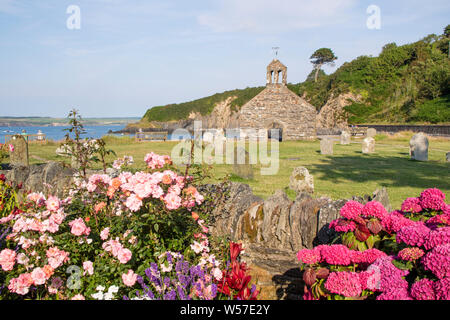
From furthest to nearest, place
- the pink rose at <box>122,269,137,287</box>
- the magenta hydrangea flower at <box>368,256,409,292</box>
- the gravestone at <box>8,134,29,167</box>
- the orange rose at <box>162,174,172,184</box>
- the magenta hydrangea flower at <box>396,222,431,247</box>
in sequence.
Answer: the gravestone at <box>8,134,29,167</box> → the orange rose at <box>162,174,172,184</box> → the pink rose at <box>122,269,137,287</box> → the magenta hydrangea flower at <box>396,222,431,247</box> → the magenta hydrangea flower at <box>368,256,409,292</box>

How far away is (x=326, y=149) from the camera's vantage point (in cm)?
1962

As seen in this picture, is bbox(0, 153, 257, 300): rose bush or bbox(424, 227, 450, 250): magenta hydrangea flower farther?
bbox(0, 153, 257, 300): rose bush

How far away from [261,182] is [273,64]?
23032mm

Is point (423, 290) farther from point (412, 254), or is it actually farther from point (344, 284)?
Answer: point (344, 284)

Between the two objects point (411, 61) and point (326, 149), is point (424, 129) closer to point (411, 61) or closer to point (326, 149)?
point (326, 149)

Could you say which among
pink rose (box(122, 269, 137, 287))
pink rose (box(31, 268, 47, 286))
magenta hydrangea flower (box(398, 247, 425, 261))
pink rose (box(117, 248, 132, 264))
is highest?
magenta hydrangea flower (box(398, 247, 425, 261))

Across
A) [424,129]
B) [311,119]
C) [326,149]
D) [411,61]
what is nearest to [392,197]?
[326,149]

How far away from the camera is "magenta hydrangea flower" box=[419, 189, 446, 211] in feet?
11.0

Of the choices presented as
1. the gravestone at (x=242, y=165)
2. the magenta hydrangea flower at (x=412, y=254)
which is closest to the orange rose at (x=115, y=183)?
the magenta hydrangea flower at (x=412, y=254)

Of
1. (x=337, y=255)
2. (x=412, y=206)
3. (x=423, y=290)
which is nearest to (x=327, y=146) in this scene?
(x=412, y=206)

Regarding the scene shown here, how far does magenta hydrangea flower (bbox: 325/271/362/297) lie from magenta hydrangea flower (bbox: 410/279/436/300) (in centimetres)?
36

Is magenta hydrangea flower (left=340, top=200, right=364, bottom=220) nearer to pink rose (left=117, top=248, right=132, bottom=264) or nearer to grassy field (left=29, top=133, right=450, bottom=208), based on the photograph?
pink rose (left=117, top=248, right=132, bottom=264)

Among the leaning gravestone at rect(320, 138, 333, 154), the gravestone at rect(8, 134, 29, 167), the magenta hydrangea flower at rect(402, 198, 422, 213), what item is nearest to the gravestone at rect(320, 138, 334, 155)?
the leaning gravestone at rect(320, 138, 333, 154)
